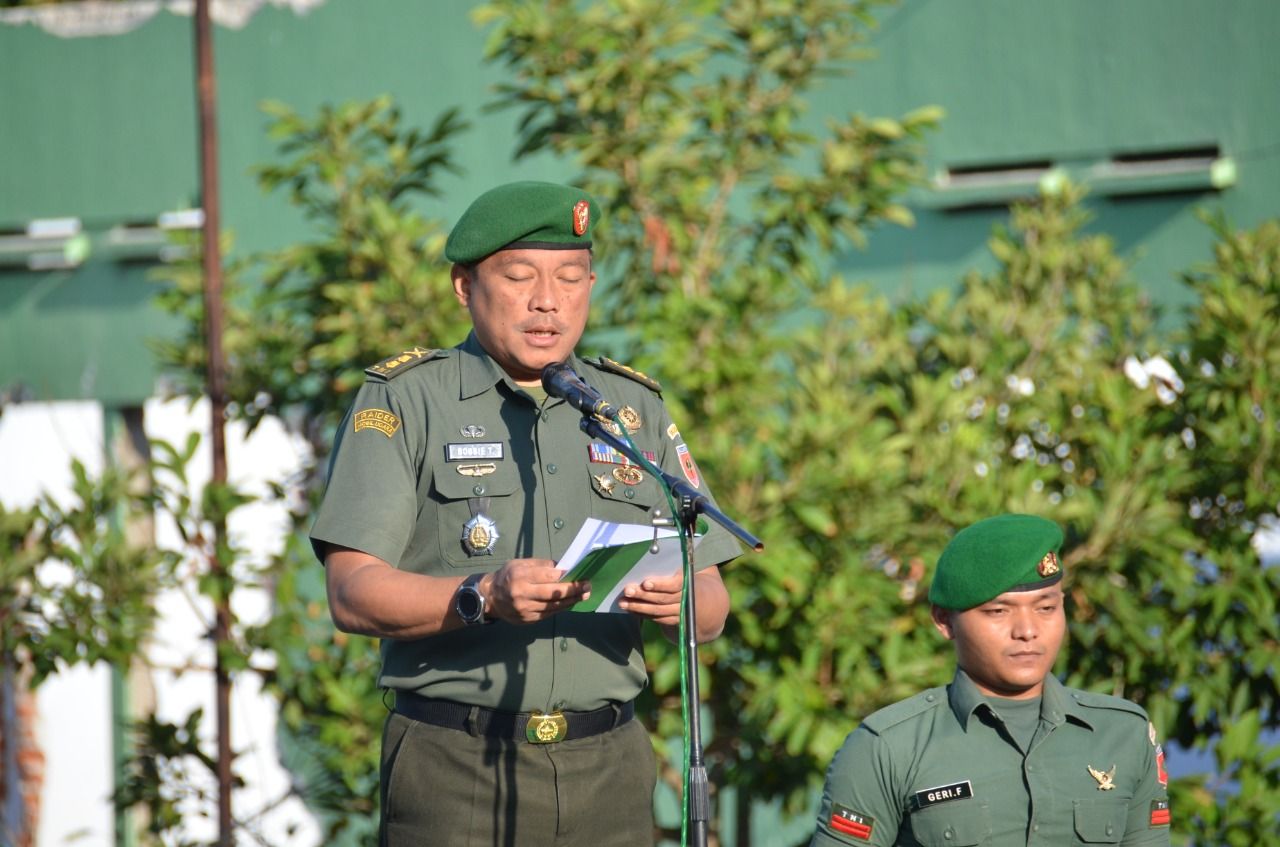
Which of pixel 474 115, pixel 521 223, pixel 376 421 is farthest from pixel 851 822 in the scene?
pixel 474 115

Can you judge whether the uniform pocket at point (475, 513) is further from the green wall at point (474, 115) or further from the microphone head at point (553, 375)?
the green wall at point (474, 115)

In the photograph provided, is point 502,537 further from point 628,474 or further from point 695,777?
point 695,777

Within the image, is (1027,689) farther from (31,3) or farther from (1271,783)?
(31,3)

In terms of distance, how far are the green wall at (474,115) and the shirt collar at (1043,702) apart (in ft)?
13.9

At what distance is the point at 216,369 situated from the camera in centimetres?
511

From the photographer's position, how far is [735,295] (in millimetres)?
4934

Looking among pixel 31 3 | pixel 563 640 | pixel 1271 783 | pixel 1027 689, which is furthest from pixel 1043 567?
pixel 31 3

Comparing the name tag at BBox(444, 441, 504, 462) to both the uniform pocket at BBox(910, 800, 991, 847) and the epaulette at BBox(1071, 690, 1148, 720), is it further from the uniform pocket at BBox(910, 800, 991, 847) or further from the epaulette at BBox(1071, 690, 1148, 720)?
the epaulette at BBox(1071, 690, 1148, 720)

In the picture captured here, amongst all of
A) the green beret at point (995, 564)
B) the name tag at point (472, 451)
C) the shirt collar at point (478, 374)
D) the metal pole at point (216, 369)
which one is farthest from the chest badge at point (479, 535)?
the metal pole at point (216, 369)

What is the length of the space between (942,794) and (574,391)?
1.04 meters

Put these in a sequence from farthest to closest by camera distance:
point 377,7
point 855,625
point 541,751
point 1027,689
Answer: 1. point 377,7
2. point 855,625
3. point 1027,689
4. point 541,751

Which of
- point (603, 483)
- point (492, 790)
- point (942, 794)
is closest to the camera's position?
point (492, 790)

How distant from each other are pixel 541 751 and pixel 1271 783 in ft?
9.38

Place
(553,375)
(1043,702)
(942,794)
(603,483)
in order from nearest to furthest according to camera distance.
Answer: (553,375)
(603,483)
(942,794)
(1043,702)
